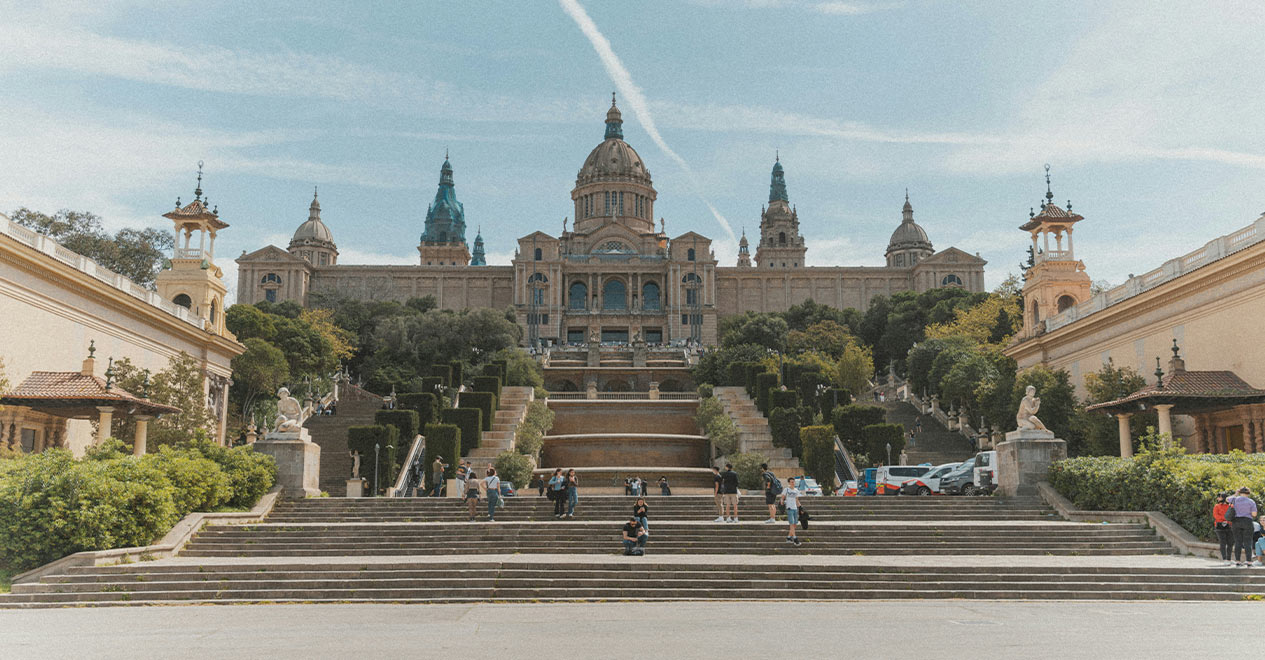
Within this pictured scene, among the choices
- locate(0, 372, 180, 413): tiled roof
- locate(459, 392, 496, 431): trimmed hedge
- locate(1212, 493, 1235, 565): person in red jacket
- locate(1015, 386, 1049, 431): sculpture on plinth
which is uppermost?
locate(459, 392, 496, 431): trimmed hedge

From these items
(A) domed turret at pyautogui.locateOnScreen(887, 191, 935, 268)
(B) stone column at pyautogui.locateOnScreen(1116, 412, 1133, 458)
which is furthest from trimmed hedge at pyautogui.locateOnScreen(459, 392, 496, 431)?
(A) domed turret at pyautogui.locateOnScreen(887, 191, 935, 268)

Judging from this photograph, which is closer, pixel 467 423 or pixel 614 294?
pixel 467 423

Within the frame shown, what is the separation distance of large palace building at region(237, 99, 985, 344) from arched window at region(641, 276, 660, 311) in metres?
0.12

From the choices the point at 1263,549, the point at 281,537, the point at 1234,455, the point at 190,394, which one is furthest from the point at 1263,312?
the point at 190,394

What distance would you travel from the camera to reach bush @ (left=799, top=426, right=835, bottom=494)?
37.2 meters

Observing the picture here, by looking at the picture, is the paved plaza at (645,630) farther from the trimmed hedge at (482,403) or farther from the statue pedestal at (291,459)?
the trimmed hedge at (482,403)

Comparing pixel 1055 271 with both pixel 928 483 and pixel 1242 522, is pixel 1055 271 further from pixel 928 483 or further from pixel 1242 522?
pixel 1242 522

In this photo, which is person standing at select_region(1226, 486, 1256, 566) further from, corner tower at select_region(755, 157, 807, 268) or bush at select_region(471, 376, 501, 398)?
corner tower at select_region(755, 157, 807, 268)

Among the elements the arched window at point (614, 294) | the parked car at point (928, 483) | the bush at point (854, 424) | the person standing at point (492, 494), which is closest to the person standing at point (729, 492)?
the person standing at point (492, 494)

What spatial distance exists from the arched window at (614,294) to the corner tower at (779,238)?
92.7 ft

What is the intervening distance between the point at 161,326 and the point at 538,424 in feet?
53.2

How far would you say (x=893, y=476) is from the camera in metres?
34.1

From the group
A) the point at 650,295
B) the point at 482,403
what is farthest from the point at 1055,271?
the point at 650,295

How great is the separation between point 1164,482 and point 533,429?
2870 centimetres
